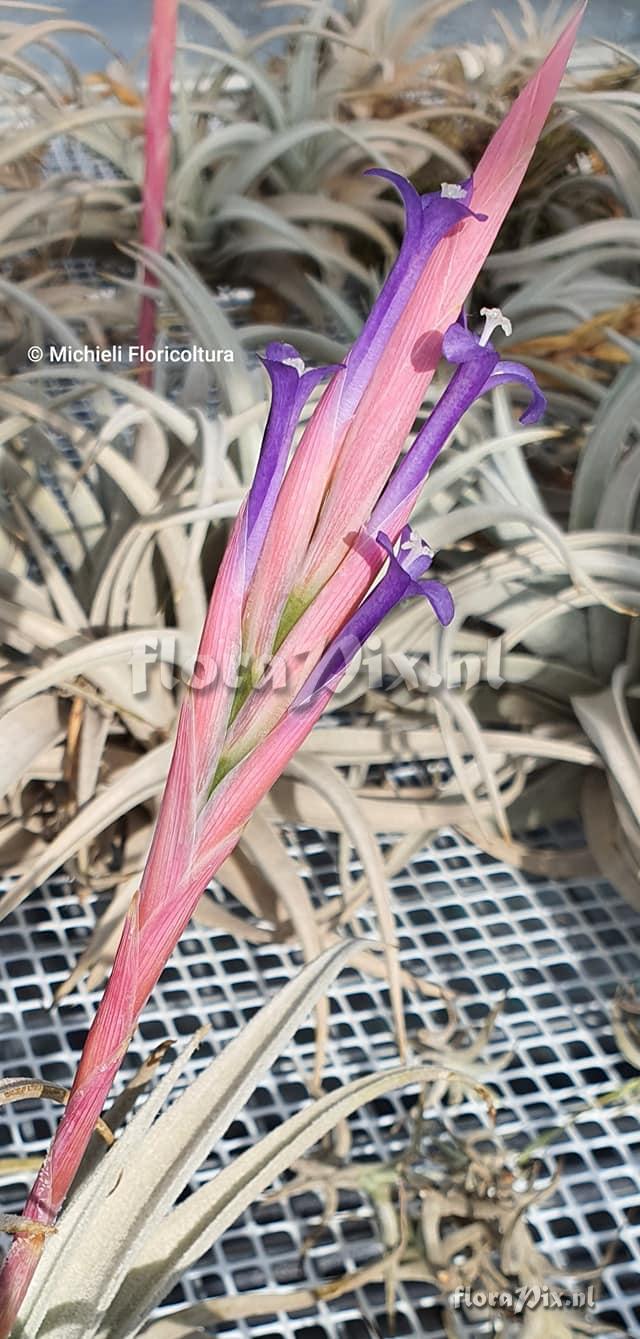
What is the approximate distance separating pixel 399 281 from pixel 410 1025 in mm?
421

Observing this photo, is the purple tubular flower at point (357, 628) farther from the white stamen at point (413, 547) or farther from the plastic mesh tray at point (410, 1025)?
the plastic mesh tray at point (410, 1025)

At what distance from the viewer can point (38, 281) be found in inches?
32.6

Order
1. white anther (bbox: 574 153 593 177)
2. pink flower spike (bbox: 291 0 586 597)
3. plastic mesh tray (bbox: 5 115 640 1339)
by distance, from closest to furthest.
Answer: pink flower spike (bbox: 291 0 586 597)
plastic mesh tray (bbox: 5 115 640 1339)
white anther (bbox: 574 153 593 177)

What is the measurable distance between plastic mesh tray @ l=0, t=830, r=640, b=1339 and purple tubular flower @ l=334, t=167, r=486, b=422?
370mm

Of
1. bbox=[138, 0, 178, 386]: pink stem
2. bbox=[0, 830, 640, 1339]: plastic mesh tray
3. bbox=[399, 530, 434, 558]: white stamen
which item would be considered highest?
bbox=[138, 0, 178, 386]: pink stem

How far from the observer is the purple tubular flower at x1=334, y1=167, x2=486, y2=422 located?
0.18m

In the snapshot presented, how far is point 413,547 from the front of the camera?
21 cm

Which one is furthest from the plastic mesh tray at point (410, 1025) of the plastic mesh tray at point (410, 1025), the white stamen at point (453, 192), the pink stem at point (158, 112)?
the white stamen at point (453, 192)

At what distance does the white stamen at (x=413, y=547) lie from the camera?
21cm

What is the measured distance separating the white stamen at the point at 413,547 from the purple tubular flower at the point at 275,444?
0.02 metres

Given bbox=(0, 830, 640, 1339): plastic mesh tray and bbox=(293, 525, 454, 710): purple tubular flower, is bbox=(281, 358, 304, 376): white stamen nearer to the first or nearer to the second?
bbox=(293, 525, 454, 710): purple tubular flower

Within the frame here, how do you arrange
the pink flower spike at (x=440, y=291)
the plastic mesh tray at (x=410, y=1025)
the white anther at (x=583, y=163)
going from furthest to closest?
1. the white anther at (x=583, y=163)
2. the plastic mesh tray at (x=410, y=1025)
3. the pink flower spike at (x=440, y=291)

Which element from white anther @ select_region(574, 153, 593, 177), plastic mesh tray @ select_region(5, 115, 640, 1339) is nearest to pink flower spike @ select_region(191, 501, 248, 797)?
plastic mesh tray @ select_region(5, 115, 640, 1339)

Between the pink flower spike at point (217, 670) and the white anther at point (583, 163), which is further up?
the white anther at point (583, 163)
